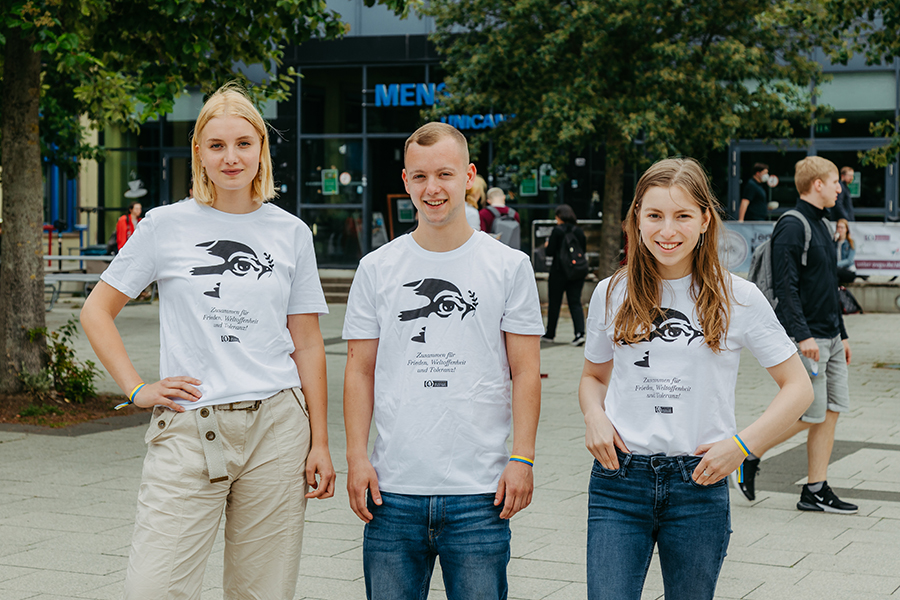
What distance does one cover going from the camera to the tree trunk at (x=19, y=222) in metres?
8.88

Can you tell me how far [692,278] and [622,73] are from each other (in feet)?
53.4

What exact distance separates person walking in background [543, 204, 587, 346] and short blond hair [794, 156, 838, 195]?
7617 mm

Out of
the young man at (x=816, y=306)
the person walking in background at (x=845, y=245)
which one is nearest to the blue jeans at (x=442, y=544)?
the young man at (x=816, y=306)

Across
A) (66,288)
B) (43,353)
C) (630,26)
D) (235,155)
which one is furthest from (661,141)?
(235,155)

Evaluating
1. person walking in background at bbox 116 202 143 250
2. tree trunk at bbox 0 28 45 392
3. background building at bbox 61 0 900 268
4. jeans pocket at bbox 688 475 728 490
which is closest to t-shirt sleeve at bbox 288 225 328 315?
jeans pocket at bbox 688 475 728 490

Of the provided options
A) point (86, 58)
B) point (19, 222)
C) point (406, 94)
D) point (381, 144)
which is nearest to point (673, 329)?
point (86, 58)

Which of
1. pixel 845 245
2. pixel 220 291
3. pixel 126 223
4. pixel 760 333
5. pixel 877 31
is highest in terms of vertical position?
pixel 877 31

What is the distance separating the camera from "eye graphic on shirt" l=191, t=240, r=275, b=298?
3039mm

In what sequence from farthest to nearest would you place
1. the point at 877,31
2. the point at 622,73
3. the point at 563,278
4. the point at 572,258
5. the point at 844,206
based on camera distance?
the point at 622,73, the point at 844,206, the point at 563,278, the point at 572,258, the point at 877,31

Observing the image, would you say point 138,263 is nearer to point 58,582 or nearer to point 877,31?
point 58,582

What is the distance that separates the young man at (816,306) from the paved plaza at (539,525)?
205mm

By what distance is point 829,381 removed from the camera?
6133mm

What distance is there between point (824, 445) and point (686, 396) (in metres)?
3.56

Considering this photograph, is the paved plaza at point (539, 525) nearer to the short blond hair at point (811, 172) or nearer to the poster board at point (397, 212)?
the short blond hair at point (811, 172)
